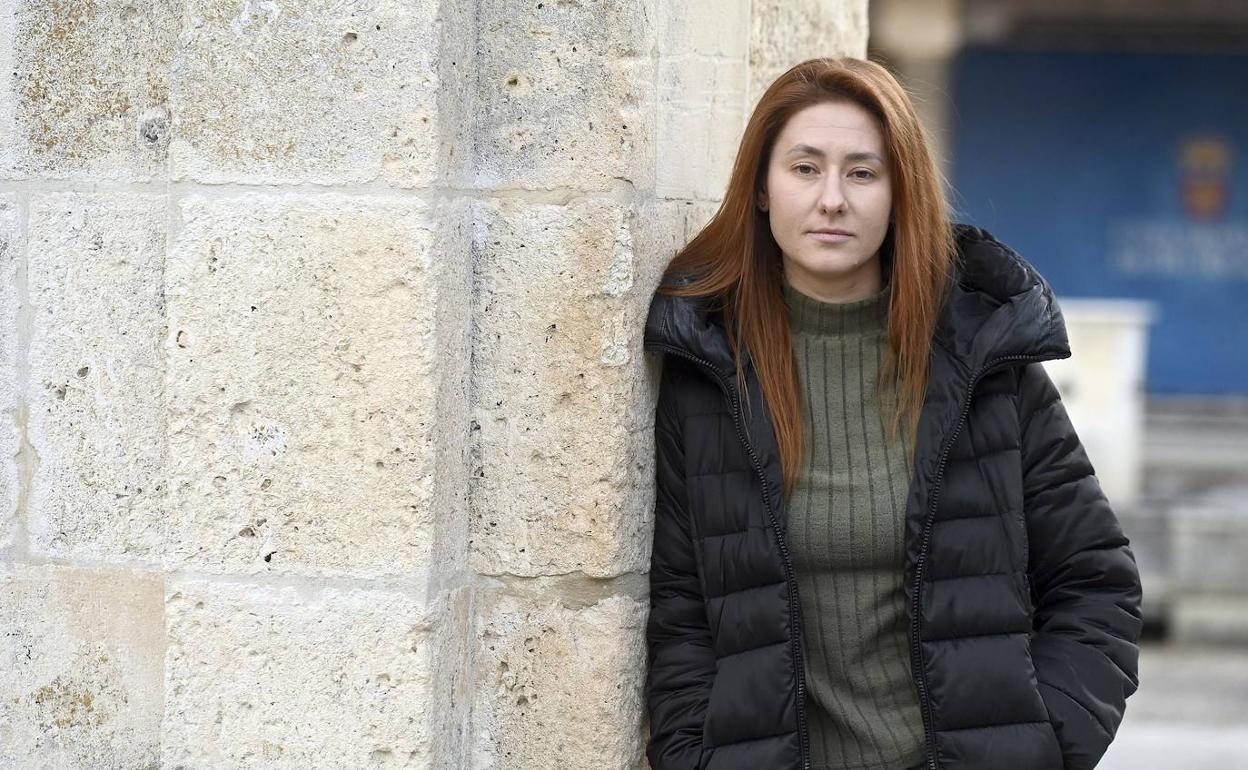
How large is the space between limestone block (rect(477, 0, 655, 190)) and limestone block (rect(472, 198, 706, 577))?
5cm

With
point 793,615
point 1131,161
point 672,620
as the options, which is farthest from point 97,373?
point 1131,161

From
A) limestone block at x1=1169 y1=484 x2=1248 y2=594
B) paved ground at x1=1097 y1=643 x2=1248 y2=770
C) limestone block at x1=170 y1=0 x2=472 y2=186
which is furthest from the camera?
limestone block at x1=1169 y1=484 x2=1248 y2=594

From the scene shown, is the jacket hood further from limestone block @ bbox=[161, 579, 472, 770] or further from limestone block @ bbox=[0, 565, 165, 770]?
limestone block @ bbox=[0, 565, 165, 770]

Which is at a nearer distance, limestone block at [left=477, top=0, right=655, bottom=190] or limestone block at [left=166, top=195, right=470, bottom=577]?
limestone block at [left=166, top=195, right=470, bottom=577]

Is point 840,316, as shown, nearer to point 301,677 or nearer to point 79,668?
point 301,677

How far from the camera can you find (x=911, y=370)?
7.38 feet

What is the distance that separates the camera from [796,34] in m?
2.88

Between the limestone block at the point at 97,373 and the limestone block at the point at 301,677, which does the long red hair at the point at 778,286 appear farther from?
the limestone block at the point at 97,373

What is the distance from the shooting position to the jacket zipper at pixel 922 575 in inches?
84.7

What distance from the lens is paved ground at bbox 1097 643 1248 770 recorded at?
19.9 ft

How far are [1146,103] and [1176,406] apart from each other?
2.75 m

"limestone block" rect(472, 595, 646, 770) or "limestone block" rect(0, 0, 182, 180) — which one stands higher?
"limestone block" rect(0, 0, 182, 180)

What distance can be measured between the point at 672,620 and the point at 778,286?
519mm

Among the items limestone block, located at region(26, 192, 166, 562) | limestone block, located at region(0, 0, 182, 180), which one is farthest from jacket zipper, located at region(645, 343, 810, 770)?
limestone block, located at region(0, 0, 182, 180)
